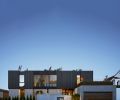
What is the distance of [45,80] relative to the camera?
4759 cm

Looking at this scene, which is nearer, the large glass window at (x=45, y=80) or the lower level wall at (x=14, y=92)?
the large glass window at (x=45, y=80)

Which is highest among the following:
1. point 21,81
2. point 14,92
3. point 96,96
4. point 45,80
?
point 45,80

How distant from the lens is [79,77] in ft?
159

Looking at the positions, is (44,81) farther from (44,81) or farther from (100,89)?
(100,89)

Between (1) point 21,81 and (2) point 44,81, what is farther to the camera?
(1) point 21,81

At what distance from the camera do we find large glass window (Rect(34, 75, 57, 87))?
47.3 m

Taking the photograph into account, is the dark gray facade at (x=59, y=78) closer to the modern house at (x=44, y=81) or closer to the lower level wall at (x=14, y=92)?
the modern house at (x=44, y=81)

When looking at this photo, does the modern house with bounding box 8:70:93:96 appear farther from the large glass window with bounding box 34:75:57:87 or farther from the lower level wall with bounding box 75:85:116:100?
the lower level wall with bounding box 75:85:116:100

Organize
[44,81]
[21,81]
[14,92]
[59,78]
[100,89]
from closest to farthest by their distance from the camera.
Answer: [100,89] < [44,81] < [59,78] < [14,92] < [21,81]

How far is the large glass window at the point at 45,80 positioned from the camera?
47312 mm


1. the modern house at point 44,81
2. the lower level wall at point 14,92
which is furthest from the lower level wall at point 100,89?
the lower level wall at point 14,92

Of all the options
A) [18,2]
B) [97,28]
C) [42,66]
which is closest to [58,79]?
[42,66]

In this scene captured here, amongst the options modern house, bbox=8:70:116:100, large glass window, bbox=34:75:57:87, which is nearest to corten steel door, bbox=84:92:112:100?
modern house, bbox=8:70:116:100

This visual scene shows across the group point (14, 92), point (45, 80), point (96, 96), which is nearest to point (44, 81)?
point (45, 80)
